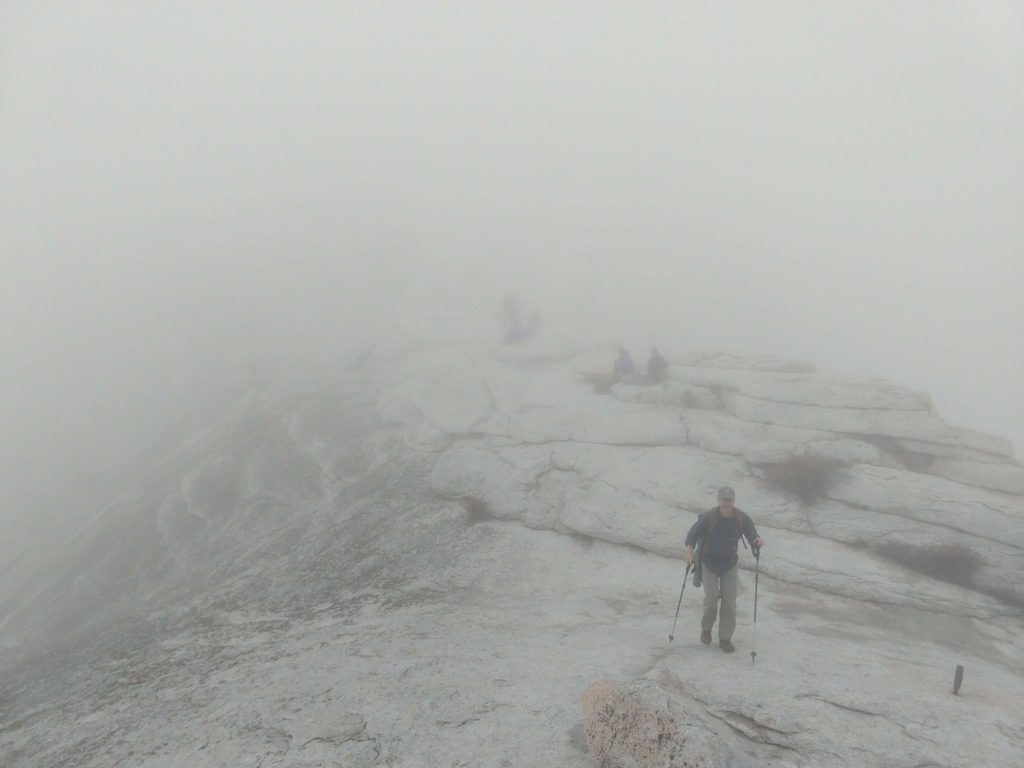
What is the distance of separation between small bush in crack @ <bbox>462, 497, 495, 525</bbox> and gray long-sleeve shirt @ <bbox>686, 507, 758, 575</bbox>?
1079 cm

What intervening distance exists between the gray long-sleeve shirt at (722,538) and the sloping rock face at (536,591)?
71.3 inches

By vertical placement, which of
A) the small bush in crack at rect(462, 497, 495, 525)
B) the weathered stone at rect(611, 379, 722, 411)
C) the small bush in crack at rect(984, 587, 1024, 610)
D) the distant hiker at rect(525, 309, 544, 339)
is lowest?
the small bush in crack at rect(462, 497, 495, 525)

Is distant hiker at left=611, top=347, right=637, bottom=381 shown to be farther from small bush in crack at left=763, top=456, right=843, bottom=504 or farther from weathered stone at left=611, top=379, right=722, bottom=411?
small bush in crack at left=763, top=456, right=843, bottom=504

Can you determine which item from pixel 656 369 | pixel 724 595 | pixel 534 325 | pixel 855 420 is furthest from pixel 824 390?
pixel 534 325

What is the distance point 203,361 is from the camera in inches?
2050

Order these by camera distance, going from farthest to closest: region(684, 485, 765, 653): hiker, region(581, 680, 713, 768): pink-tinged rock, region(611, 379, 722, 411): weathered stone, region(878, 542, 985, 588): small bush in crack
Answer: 1. region(611, 379, 722, 411): weathered stone
2. region(878, 542, 985, 588): small bush in crack
3. region(684, 485, 765, 653): hiker
4. region(581, 680, 713, 768): pink-tinged rock

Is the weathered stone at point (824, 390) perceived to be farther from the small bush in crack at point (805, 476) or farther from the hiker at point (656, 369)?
the small bush in crack at point (805, 476)

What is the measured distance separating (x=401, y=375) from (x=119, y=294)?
6615 cm

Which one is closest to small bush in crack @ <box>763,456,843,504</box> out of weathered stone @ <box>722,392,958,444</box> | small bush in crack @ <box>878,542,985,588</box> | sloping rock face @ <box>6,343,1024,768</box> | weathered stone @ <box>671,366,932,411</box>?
sloping rock face @ <box>6,343,1024,768</box>

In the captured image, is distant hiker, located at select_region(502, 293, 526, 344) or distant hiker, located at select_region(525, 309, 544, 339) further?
distant hiker, located at select_region(525, 309, 544, 339)

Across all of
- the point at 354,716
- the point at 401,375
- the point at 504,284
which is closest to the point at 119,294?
the point at 504,284

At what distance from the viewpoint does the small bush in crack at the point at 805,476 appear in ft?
66.6

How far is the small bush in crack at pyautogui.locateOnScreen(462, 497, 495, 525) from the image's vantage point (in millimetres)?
21719

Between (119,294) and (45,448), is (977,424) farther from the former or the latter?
(119,294)
